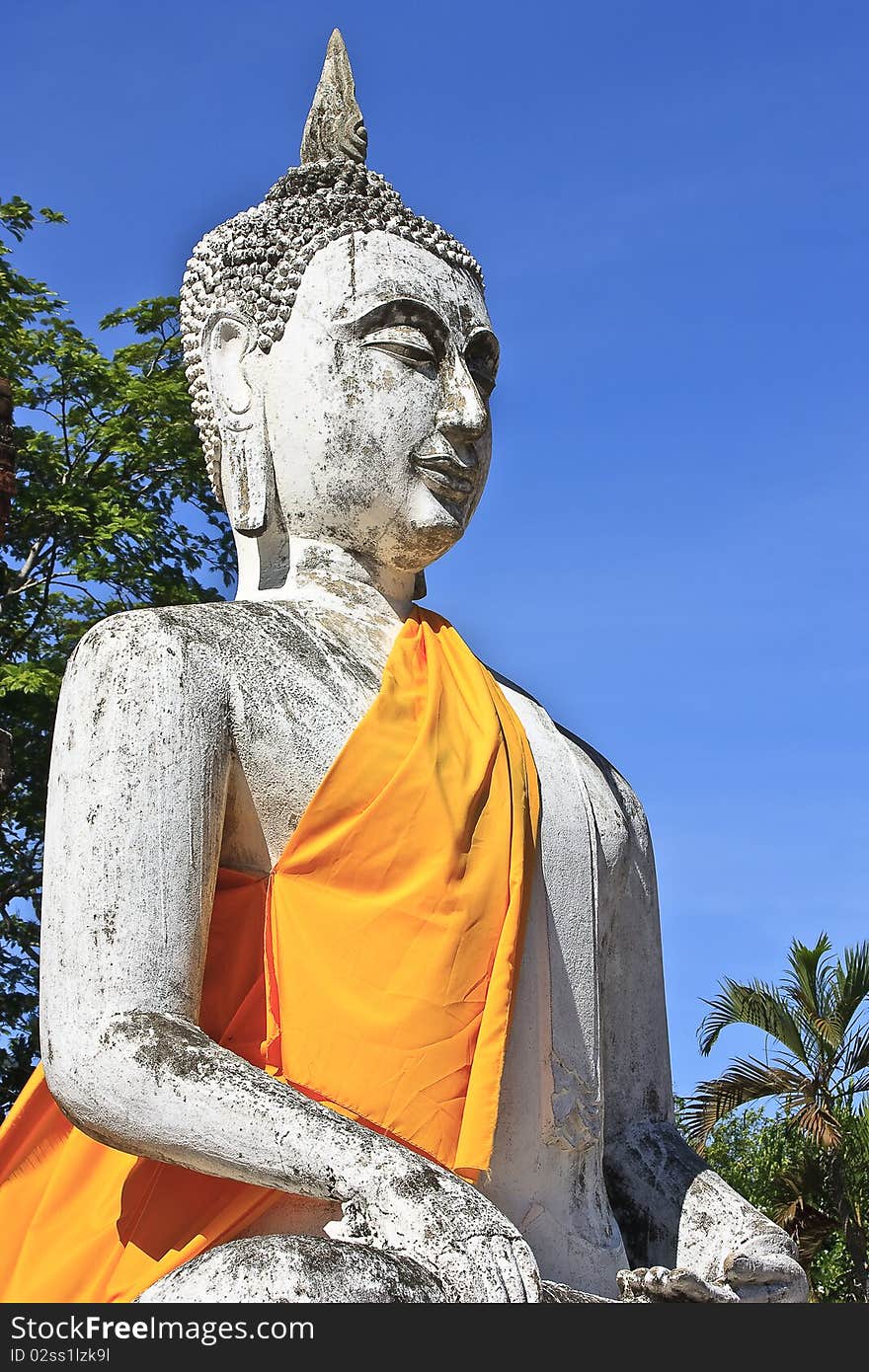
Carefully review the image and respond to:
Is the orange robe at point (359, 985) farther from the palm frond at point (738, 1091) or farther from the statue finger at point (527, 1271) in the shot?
the palm frond at point (738, 1091)

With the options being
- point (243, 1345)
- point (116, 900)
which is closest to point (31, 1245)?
point (116, 900)

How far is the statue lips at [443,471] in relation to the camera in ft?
18.4

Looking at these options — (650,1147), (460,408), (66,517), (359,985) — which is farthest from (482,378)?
(66,517)

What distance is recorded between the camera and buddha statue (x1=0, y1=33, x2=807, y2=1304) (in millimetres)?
4543

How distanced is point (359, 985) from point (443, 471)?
1624mm

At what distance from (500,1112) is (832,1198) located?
15547mm

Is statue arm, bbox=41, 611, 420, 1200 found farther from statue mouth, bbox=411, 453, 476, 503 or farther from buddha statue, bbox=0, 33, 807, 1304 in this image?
statue mouth, bbox=411, 453, 476, 503

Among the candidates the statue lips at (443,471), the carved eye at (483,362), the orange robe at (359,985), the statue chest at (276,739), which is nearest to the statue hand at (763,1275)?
the orange robe at (359,985)

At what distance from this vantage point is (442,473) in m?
5.66

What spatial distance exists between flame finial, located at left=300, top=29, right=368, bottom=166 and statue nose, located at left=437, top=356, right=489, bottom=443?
3.12ft

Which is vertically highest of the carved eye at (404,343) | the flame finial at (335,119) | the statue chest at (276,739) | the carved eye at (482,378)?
the flame finial at (335,119)

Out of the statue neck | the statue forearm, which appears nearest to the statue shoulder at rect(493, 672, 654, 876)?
the statue neck

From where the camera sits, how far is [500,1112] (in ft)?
16.5

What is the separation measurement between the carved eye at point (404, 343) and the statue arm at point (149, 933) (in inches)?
43.5
